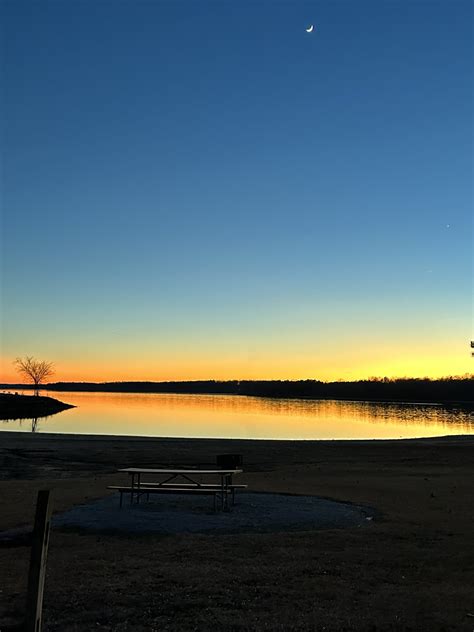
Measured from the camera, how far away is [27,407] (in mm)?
86812

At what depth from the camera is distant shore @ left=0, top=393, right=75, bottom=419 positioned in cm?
7754

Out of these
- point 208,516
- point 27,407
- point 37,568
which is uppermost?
point 37,568

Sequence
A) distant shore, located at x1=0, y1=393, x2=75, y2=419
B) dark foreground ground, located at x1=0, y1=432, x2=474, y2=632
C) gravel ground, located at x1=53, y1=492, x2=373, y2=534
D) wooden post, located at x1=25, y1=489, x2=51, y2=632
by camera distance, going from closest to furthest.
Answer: wooden post, located at x1=25, y1=489, x2=51, y2=632, dark foreground ground, located at x1=0, y1=432, x2=474, y2=632, gravel ground, located at x1=53, y1=492, x2=373, y2=534, distant shore, located at x1=0, y1=393, x2=75, y2=419

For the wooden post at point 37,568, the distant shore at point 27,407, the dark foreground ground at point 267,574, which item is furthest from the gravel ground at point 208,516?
the distant shore at point 27,407

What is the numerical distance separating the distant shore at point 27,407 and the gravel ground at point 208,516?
211 ft

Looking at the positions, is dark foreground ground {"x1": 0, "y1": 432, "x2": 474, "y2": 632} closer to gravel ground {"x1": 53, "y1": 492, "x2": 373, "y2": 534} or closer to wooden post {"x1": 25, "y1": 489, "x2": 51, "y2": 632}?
wooden post {"x1": 25, "y1": 489, "x2": 51, "y2": 632}

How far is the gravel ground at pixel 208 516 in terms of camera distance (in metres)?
10.8

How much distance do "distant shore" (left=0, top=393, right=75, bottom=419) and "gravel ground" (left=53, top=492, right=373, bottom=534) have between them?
64267 millimetres

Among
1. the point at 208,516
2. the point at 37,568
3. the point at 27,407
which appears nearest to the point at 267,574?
the point at 37,568

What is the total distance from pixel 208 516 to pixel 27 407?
8121cm

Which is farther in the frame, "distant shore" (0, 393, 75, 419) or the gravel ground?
"distant shore" (0, 393, 75, 419)

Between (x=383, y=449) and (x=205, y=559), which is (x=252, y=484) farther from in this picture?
(x=383, y=449)

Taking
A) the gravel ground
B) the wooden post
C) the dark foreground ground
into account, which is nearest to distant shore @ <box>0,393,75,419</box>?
the gravel ground

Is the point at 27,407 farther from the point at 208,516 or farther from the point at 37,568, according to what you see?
the point at 37,568
